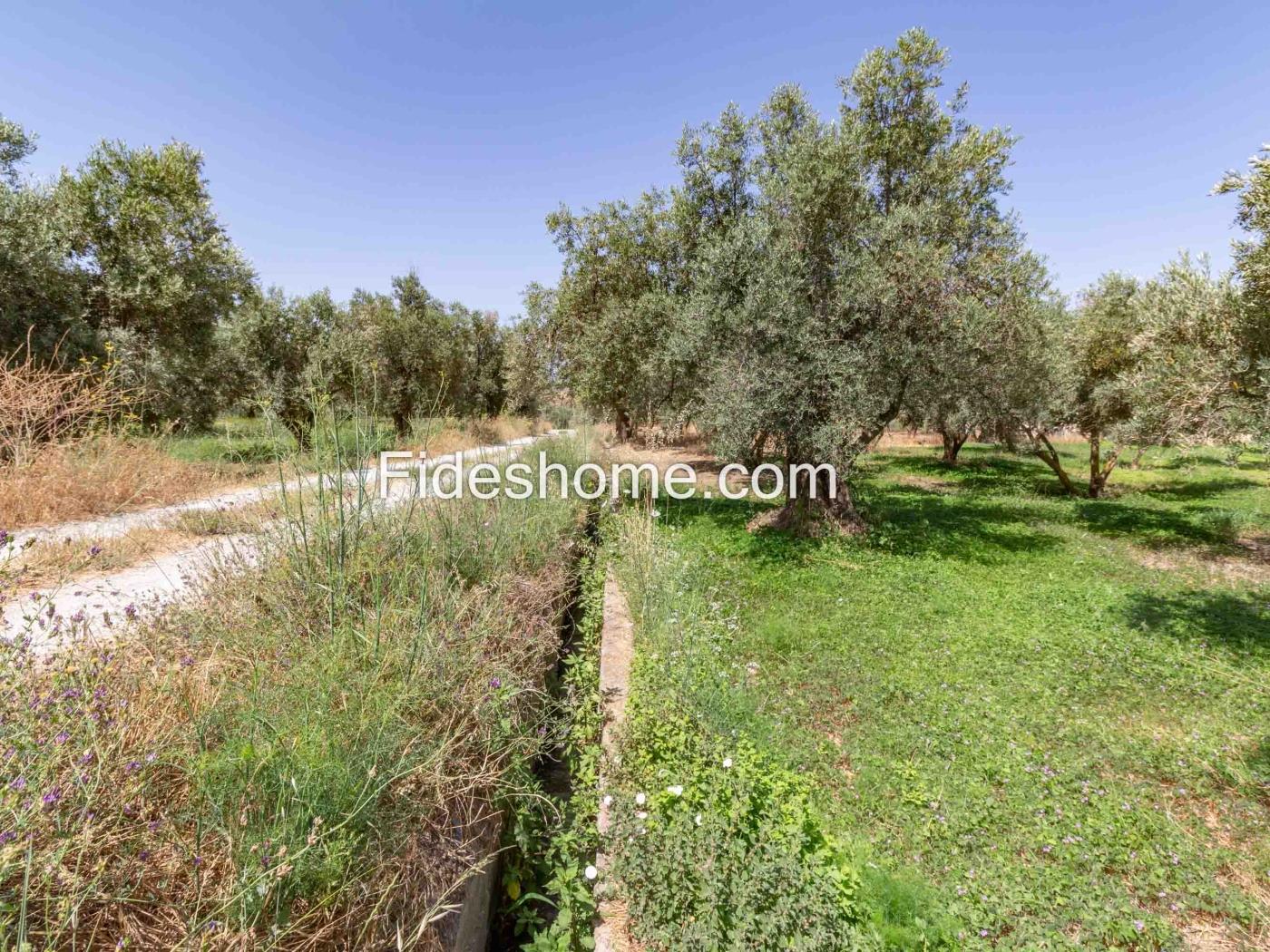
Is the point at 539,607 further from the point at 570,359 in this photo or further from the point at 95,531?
the point at 570,359

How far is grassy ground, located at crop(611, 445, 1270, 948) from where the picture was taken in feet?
8.11

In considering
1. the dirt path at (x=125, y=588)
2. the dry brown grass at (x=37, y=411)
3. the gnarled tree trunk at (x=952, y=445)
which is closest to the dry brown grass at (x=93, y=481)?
Result: the dry brown grass at (x=37, y=411)

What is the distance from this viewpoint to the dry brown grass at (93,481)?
496 centimetres

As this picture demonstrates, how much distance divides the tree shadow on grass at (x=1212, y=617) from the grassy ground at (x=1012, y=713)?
0.11 ft

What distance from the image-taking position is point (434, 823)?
215cm

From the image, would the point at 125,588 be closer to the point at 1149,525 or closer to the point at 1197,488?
the point at 1149,525

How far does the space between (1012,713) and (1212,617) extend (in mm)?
4488

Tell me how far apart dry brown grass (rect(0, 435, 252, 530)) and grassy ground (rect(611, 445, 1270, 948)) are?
6308mm

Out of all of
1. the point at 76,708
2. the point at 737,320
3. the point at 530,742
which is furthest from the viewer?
the point at 737,320

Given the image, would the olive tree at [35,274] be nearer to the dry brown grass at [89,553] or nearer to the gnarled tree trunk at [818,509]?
the dry brown grass at [89,553]

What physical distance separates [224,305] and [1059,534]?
1964 centimetres

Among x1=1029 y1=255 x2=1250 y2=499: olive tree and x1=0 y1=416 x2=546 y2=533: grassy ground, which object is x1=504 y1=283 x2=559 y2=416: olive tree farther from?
x1=1029 y1=255 x2=1250 y2=499: olive tree

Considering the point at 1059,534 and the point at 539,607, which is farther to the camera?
the point at 1059,534

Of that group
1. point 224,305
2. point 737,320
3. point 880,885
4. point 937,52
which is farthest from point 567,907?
point 224,305
